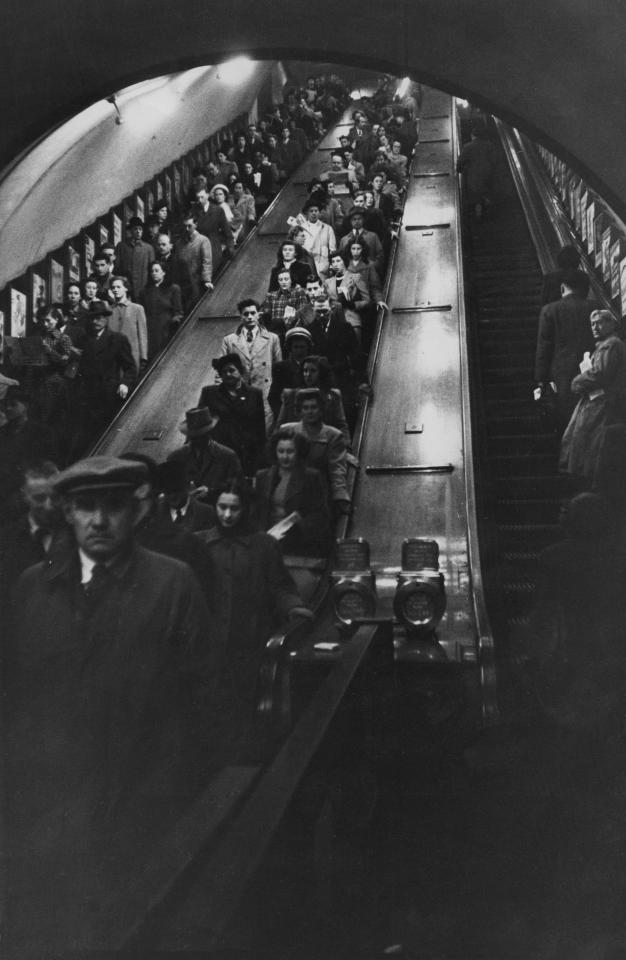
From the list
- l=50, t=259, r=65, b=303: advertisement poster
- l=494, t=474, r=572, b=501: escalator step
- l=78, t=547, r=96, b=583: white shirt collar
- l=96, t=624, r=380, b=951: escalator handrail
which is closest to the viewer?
l=96, t=624, r=380, b=951: escalator handrail

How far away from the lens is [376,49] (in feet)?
10.4

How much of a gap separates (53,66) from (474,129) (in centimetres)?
367

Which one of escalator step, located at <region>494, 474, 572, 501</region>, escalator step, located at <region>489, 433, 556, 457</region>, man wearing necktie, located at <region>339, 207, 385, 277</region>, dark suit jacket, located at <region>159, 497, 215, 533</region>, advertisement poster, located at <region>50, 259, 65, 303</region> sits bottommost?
dark suit jacket, located at <region>159, 497, 215, 533</region>

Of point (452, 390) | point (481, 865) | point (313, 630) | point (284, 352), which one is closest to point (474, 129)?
point (452, 390)

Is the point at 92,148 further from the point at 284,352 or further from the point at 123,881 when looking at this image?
the point at 123,881

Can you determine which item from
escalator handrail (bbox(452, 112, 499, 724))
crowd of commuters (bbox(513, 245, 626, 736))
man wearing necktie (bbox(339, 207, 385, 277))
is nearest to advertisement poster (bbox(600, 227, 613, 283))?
crowd of commuters (bbox(513, 245, 626, 736))

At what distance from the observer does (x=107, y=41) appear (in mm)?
3232

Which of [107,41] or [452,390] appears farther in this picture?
[452,390]

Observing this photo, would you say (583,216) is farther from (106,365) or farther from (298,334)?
(106,365)

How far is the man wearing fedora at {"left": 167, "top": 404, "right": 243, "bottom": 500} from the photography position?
140 inches

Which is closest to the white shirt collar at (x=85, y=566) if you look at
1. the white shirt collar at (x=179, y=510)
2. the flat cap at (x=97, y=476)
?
the flat cap at (x=97, y=476)

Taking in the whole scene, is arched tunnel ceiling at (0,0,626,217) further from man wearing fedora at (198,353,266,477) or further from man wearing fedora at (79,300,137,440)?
man wearing fedora at (198,353,266,477)

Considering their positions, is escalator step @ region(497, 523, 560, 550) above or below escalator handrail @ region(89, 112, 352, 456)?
below

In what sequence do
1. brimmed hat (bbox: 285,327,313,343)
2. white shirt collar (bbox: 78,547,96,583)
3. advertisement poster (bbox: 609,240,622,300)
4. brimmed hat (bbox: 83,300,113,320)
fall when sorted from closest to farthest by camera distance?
1. white shirt collar (bbox: 78,547,96,583)
2. advertisement poster (bbox: 609,240,622,300)
3. brimmed hat (bbox: 83,300,113,320)
4. brimmed hat (bbox: 285,327,313,343)
